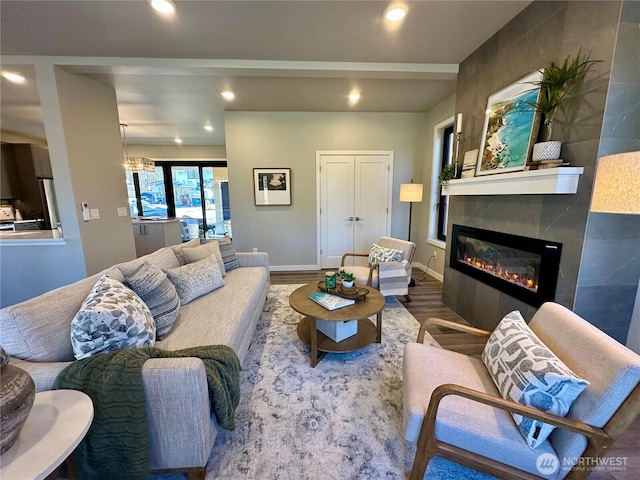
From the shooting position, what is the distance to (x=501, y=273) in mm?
2398

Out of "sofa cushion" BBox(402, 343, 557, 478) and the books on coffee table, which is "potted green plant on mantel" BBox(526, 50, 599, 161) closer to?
"sofa cushion" BBox(402, 343, 557, 478)

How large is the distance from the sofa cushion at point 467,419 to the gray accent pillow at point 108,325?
1.38 metres

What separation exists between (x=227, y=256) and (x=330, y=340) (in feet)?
5.26

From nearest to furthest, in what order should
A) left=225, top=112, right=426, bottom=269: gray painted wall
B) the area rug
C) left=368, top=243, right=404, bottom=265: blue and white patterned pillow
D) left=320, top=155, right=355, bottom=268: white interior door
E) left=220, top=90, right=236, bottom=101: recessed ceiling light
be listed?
the area rug < left=368, top=243, right=404, bottom=265: blue and white patterned pillow < left=220, top=90, right=236, bottom=101: recessed ceiling light < left=225, top=112, right=426, bottom=269: gray painted wall < left=320, top=155, right=355, bottom=268: white interior door

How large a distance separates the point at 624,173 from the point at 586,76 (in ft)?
2.67

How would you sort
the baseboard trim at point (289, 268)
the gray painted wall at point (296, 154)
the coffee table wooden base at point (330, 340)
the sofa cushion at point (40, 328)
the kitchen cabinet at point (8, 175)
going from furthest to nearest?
the kitchen cabinet at point (8, 175)
the baseboard trim at point (289, 268)
the gray painted wall at point (296, 154)
the coffee table wooden base at point (330, 340)
the sofa cushion at point (40, 328)

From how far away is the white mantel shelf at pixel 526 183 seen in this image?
1661 millimetres

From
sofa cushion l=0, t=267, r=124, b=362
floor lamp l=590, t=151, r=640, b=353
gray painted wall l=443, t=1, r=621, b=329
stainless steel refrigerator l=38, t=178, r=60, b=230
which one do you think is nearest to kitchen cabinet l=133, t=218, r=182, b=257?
stainless steel refrigerator l=38, t=178, r=60, b=230

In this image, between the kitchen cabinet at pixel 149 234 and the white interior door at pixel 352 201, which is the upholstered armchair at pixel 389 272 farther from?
the kitchen cabinet at pixel 149 234

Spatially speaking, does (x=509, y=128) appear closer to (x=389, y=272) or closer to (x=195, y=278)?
(x=389, y=272)

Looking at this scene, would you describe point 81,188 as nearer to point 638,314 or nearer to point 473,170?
point 473,170

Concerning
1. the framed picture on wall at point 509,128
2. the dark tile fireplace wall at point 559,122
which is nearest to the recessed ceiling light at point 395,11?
the dark tile fireplace wall at point 559,122

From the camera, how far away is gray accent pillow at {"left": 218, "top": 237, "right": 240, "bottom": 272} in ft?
9.96

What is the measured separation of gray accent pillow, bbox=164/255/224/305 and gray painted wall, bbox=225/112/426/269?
85.3 inches
